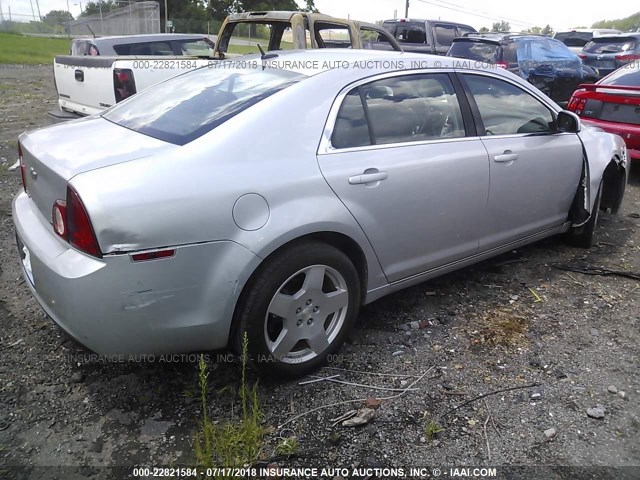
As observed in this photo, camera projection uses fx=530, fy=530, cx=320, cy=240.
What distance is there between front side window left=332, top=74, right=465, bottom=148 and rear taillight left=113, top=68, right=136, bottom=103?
11.8ft

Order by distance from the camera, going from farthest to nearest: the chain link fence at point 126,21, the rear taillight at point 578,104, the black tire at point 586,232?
the chain link fence at point 126,21, the rear taillight at point 578,104, the black tire at point 586,232

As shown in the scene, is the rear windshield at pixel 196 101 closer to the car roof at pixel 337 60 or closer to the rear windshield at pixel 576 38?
the car roof at pixel 337 60

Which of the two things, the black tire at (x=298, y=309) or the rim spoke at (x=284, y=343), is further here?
the rim spoke at (x=284, y=343)

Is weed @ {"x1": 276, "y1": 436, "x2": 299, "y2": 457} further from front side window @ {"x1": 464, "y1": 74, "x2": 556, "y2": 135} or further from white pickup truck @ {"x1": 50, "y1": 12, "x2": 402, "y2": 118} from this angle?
white pickup truck @ {"x1": 50, "y1": 12, "x2": 402, "y2": 118}

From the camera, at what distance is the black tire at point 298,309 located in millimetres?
2447

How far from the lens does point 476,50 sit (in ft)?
32.3

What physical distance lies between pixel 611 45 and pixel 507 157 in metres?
12.4

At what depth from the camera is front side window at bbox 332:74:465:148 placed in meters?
2.85

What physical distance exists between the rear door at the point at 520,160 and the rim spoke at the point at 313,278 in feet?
4.55

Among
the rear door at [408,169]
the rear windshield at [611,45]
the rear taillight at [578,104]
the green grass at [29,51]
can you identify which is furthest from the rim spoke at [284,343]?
the green grass at [29,51]

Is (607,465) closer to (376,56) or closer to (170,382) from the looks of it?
(170,382)

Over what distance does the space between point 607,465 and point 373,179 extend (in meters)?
1.69

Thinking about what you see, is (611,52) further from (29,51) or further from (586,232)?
(29,51)

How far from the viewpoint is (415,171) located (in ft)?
9.78
